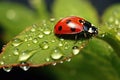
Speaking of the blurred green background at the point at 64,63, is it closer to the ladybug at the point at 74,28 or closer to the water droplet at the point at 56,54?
the ladybug at the point at 74,28

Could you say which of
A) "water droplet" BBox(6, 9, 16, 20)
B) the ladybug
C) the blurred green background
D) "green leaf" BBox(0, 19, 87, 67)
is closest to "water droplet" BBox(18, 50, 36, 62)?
"green leaf" BBox(0, 19, 87, 67)

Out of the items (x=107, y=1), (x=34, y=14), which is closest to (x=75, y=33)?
(x=34, y=14)

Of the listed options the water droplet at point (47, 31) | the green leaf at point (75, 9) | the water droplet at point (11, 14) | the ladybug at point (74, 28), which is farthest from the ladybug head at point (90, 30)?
the water droplet at point (11, 14)

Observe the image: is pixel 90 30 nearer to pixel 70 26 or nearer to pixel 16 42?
pixel 70 26

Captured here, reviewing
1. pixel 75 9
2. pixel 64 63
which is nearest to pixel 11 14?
pixel 75 9

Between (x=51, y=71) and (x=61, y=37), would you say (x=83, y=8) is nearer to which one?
(x=51, y=71)
